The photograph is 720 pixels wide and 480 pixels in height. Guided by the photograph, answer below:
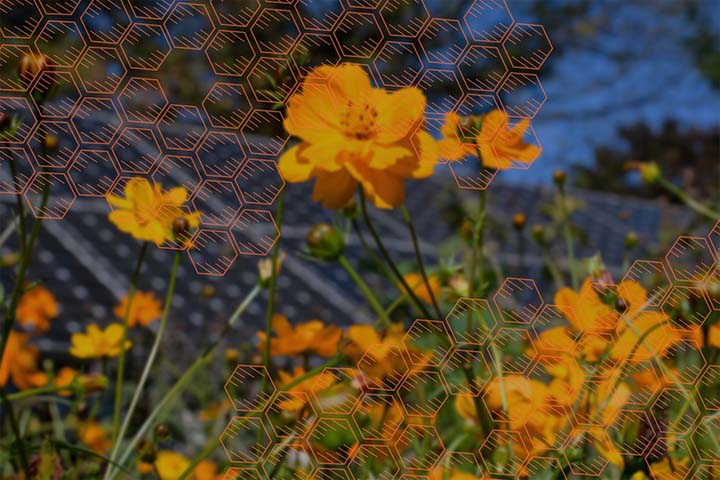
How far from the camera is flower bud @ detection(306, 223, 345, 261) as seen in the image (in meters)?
0.50

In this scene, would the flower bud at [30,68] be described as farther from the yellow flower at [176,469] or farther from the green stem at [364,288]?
the yellow flower at [176,469]

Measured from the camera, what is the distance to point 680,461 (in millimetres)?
452

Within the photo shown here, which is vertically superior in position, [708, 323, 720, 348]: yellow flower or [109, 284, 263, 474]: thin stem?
[708, 323, 720, 348]: yellow flower

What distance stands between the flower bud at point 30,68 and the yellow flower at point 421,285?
245 millimetres

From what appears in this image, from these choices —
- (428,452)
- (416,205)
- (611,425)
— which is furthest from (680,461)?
(416,205)

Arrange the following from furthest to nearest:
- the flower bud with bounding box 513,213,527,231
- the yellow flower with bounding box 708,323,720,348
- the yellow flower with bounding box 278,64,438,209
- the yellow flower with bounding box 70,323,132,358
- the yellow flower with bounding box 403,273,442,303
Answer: the flower bud with bounding box 513,213,527,231, the yellow flower with bounding box 70,323,132,358, the yellow flower with bounding box 403,273,442,303, the yellow flower with bounding box 708,323,720,348, the yellow flower with bounding box 278,64,438,209

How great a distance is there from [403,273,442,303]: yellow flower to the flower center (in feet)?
0.56

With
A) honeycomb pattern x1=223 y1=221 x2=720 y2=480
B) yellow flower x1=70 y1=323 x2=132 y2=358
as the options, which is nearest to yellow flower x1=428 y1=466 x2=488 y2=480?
honeycomb pattern x1=223 y1=221 x2=720 y2=480

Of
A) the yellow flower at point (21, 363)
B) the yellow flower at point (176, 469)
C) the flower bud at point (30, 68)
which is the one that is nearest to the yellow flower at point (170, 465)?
the yellow flower at point (176, 469)

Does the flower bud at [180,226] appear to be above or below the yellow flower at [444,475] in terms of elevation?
above

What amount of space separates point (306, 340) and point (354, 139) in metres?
0.21

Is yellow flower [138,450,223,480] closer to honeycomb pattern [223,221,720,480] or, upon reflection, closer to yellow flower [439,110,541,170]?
honeycomb pattern [223,221,720,480]

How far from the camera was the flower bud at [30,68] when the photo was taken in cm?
40

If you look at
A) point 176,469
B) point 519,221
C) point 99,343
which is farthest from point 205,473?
point 519,221
